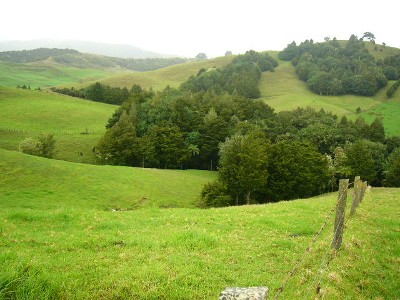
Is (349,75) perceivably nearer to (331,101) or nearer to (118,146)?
(331,101)

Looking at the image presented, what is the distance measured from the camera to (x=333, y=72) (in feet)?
596

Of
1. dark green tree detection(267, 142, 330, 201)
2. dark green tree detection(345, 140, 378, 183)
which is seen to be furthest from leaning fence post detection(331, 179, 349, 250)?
dark green tree detection(345, 140, 378, 183)

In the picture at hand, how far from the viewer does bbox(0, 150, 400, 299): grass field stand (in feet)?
32.8

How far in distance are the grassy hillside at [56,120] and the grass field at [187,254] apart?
6690 cm

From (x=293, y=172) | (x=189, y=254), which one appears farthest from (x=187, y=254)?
(x=293, y=172)

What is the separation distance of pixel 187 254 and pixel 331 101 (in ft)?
543

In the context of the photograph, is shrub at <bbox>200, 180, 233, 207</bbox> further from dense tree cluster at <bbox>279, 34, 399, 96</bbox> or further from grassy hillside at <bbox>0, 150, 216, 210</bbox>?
dense tree cluster at <bbox>279, 34, 399, 96</bbox>

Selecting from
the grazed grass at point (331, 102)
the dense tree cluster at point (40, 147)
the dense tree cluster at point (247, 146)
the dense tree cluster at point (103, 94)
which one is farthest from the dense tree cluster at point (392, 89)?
the dense tree cluster at point (40, 147)

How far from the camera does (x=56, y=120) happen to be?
102m

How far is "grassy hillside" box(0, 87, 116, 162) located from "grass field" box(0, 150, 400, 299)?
6690cm

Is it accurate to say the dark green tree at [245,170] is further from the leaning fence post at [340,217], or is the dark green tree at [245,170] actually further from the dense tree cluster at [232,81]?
the dense tree cluster at [232,81]

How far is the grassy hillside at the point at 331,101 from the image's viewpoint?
136125 millimetres

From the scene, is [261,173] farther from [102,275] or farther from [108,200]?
[102,275]

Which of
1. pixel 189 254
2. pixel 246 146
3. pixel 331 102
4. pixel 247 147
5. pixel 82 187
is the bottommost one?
pixel 82 187
